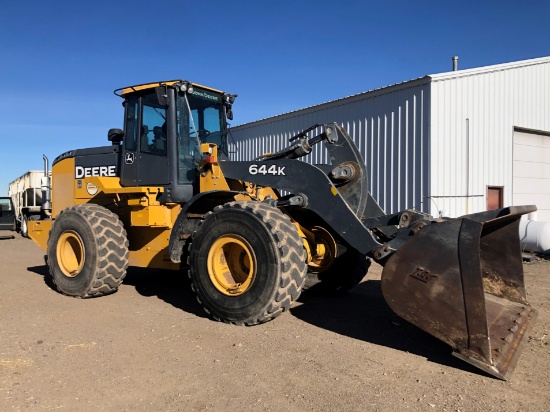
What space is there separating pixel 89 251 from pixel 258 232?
110 inches

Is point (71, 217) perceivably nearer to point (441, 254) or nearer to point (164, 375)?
point (164, 375)

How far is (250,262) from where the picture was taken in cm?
537

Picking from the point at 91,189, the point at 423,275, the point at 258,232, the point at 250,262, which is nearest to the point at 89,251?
the point at 91,189

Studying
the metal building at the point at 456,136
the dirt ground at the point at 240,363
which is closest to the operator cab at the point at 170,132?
the dirt ground at the point at 240,363

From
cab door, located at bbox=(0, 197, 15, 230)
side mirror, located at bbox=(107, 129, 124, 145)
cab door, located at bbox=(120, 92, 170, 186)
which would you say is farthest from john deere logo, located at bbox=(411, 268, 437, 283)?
cab door, located at bbox=(0, 197, 15, 230)

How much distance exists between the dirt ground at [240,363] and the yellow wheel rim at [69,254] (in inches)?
25.5

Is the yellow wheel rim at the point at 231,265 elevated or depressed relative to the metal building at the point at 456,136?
depressed

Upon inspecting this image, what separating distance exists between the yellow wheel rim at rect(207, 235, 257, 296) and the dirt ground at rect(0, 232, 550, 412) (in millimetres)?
443

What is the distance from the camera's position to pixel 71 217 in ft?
23.0

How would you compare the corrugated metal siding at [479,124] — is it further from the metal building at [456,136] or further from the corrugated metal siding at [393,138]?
the corrugated metal siding at [393,138]

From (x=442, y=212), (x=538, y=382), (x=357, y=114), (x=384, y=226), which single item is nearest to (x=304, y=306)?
(x=384, y=226)

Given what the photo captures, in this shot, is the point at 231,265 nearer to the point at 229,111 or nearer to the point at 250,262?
the point at 250,262

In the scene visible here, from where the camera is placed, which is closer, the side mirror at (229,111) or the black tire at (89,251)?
the black tire at (89,251)

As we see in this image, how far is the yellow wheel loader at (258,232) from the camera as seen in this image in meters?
4.21
